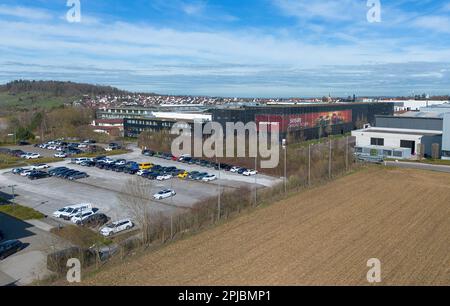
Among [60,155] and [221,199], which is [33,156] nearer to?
[60,155]

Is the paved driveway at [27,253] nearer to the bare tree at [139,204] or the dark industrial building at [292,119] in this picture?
the bare tree at [139,204]

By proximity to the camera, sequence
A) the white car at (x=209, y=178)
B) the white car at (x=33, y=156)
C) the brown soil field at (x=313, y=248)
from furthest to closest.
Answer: the white car at (x=33, y=156) → the white car at (x=209, y=178) → the brown soil field at (x=313, y=248)

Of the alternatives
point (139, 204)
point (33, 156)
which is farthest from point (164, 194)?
point (33, 156)

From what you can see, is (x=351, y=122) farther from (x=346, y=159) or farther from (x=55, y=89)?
(x=55, y=89)

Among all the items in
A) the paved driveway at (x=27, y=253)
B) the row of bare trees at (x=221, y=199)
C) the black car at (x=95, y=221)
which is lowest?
the paved driveway at (x=27, y=253)

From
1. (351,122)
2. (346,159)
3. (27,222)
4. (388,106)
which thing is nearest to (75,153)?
(27,222)

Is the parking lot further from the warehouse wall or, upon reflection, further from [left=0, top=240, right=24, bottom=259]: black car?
the warehouse wall

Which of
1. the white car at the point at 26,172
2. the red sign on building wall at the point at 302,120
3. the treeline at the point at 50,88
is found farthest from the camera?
the treeline at the point at 50,88

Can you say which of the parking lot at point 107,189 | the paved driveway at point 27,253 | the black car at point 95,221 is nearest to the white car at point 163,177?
the parking lot at point 107,189
